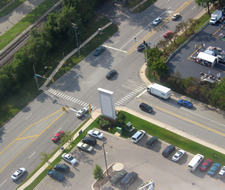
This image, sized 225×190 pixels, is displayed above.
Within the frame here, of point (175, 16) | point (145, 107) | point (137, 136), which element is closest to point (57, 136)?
point (137, 136)

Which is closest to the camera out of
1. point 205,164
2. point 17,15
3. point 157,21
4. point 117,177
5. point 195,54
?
point 117,177

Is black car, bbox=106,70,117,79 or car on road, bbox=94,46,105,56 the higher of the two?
car on road, bbox=94,46,105,56

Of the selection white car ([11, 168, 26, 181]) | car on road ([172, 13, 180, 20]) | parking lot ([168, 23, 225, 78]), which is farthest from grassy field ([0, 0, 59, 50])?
parking lot ([168, 23, 225, 78])

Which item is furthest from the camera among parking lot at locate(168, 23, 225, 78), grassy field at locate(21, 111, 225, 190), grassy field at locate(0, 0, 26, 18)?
grassy field at locate(0, 0, 26, 18)

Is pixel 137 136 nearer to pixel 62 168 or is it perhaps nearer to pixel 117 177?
pixel 117 177

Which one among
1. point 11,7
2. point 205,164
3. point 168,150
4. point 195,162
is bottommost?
point 205,164

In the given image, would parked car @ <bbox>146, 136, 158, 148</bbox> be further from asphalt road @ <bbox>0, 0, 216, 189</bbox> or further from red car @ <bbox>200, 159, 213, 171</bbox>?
red car @ <bbox>200, 159, 213, 171</bbox>

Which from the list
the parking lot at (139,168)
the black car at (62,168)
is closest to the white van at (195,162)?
the parking lot at (139,168)
